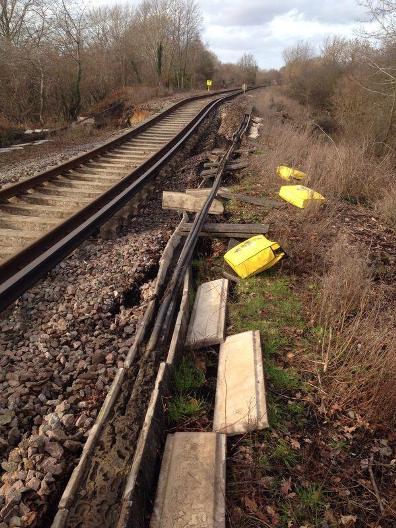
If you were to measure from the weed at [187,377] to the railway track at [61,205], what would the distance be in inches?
66.7

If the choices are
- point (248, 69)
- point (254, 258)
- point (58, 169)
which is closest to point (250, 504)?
point (254, 258)

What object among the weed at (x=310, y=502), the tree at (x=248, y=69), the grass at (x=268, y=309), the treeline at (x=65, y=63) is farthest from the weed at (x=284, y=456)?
the tree at (x=248, y=69)

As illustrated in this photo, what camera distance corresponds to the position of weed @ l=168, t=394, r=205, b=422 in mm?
2688

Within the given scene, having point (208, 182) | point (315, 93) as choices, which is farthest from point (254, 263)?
point (315, 93)

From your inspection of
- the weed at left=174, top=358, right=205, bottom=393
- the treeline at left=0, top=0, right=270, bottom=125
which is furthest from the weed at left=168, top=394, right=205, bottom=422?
the treeline at left=0, top=0, right=270, bottom=125

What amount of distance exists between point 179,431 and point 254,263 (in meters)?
2.22

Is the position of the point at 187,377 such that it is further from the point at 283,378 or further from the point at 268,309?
the point at 268,309

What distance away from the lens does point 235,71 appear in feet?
243

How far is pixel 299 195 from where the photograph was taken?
6520mm

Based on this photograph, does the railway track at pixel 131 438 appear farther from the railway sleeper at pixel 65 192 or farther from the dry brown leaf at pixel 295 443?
the railway sleeper at pixel 65 192

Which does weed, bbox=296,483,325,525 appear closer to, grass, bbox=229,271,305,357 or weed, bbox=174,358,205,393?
Answer: weed, bbox=174,358,205,393

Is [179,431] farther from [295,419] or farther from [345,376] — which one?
[345,376]

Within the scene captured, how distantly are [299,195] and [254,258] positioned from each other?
2.65 meters

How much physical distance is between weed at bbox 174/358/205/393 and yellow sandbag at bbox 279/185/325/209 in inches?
158
